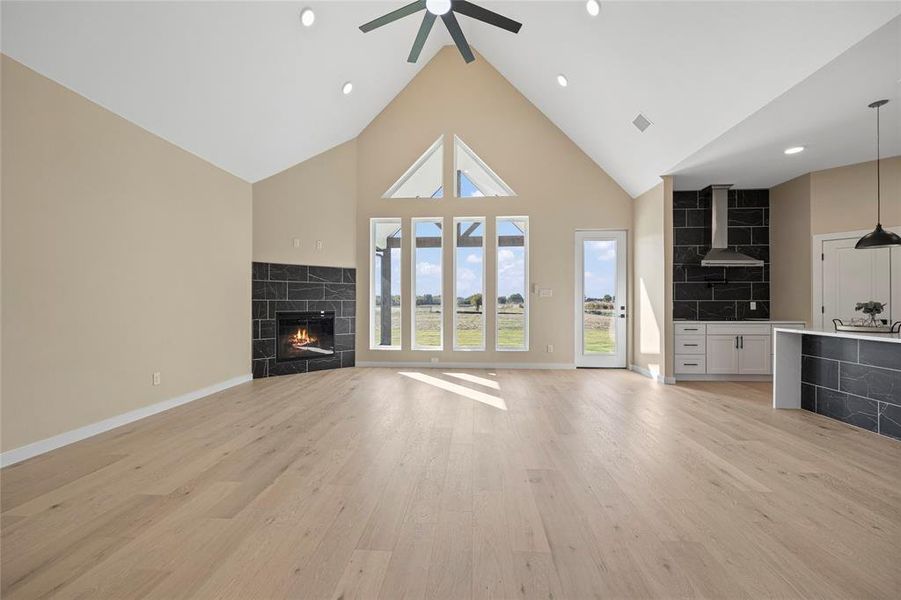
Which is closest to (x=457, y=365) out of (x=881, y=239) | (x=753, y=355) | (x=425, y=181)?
(x=425, y=181)

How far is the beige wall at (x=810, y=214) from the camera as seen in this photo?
4.97 meters

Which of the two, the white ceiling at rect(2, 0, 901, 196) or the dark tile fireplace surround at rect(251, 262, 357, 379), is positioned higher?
the white ceiling at rect(2, 0, 901, 196)

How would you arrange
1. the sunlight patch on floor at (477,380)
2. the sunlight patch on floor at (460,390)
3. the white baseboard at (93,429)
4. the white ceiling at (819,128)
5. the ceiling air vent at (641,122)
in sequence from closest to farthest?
the white baseboard at (93,429) < the white ceiling at (819,128) < the sunlight patch on floor at (460,390) < the ceiling air vent at (641,122) < the sunlight patch on floor at (477,380)

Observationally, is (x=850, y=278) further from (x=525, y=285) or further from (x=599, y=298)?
(x=525, y=285)

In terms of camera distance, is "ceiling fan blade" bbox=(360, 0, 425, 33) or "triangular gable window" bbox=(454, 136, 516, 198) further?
"triangular gable window" bbox=(454, 136, 516, 198)

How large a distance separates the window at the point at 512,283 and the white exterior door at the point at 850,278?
3.92m

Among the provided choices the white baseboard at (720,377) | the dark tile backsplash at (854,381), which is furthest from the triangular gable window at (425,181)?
the dark tile backsplash at (854,381)

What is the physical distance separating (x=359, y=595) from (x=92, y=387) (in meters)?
3.07

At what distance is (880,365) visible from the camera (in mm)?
3379

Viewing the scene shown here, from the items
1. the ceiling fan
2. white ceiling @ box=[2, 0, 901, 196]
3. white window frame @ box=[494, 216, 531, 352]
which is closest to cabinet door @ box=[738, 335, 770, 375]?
white ceiling @ box=[2, 0, 901, 196]

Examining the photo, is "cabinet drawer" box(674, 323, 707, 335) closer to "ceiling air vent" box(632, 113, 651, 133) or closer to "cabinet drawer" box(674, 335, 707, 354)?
"cabinet drawer" box(674, 335, 707, 354)

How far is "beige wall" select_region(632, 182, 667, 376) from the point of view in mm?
5426

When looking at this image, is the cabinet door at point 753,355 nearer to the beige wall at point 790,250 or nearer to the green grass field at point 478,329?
the beige wall at point 790,250

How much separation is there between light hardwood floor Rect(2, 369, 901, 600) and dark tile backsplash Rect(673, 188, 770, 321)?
8.94ft
